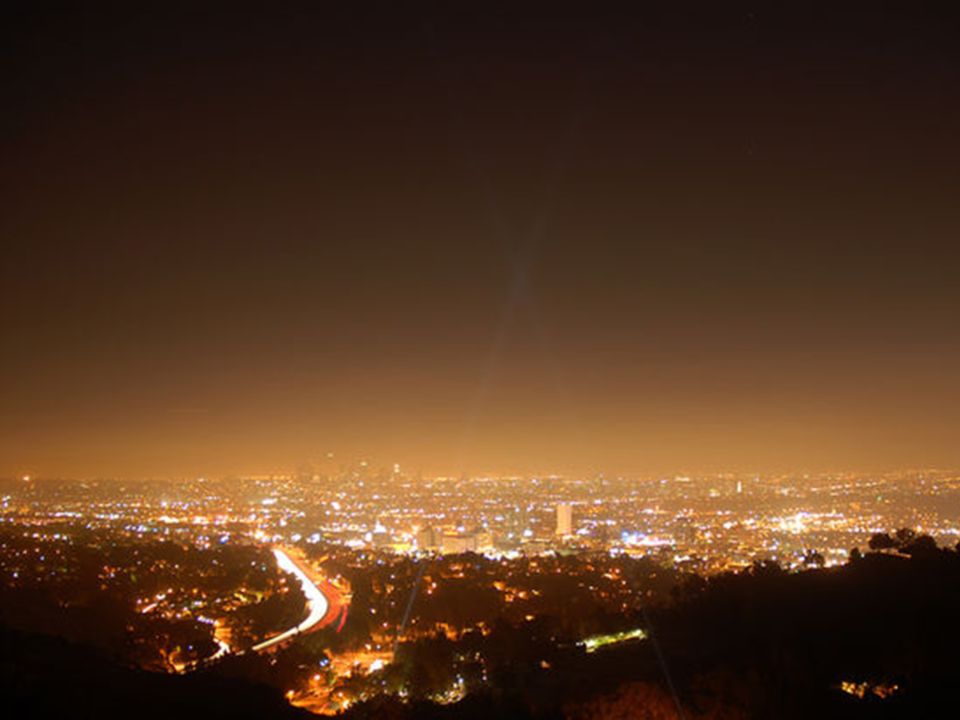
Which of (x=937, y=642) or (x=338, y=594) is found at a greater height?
(x=937, y=642)

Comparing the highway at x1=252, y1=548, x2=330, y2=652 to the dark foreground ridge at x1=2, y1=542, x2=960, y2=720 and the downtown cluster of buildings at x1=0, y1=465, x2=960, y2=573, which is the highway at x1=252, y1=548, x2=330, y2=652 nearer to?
the downtown cluster of buildings at x1=0, y1=465, x2=960, y2=573

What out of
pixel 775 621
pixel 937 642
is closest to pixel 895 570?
pixel 775 621

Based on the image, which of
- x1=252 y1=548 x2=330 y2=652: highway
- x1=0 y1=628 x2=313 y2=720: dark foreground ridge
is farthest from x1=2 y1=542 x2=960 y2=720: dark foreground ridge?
x1=252 y1=548 x2=330 y2=652: highway

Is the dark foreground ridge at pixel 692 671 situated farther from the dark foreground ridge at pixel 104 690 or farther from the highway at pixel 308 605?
the highway at pixel 308 605

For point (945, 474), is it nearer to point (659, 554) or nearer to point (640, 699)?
point (659, 554)

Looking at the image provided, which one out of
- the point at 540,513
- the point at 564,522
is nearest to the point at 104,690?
the point at 564,522

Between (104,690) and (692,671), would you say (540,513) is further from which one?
(104,690)

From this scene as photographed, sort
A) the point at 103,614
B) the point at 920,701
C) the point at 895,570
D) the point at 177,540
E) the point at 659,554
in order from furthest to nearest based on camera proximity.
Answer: the point at 177,540 → the point at 659,554 → the point at 103,614 → the point at 895,570 → the point at 920,701

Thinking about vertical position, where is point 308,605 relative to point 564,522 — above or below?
below
